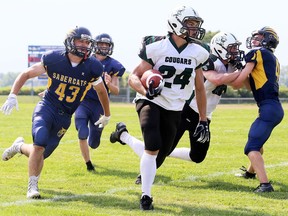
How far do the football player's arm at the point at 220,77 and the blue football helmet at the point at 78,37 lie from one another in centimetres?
147

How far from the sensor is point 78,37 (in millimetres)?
6770

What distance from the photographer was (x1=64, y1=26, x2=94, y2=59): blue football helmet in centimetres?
675

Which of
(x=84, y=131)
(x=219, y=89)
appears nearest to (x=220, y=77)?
(x=219, y=89)

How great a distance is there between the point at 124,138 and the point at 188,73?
73.9 inches

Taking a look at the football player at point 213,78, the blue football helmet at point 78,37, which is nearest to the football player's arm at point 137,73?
the blue football helmet at point 78,37

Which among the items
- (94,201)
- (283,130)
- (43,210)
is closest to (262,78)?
(94,201)

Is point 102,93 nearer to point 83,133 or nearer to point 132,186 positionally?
point 132,186

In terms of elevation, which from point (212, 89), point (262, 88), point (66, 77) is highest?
point (66, 77)

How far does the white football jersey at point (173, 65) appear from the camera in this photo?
20.7 ft

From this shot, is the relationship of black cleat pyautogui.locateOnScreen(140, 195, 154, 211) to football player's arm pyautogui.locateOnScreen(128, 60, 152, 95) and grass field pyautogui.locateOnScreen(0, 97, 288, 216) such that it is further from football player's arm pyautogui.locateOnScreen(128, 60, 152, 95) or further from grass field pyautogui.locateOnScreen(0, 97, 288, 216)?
football player's arm pyautogui.locateOnScreen(128, 60, 152, 95)

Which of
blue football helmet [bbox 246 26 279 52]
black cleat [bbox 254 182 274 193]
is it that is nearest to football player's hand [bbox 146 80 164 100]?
black cleat [bbox 254 182 274 193]

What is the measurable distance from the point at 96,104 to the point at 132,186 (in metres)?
1.90

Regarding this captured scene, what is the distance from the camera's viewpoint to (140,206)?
6.06 m

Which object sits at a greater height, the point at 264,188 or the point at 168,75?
the point at 168,75
